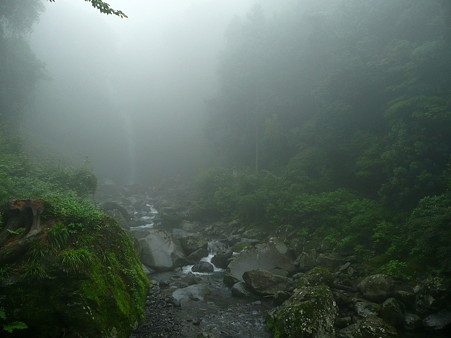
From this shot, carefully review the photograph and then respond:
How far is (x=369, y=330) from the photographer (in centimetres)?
603

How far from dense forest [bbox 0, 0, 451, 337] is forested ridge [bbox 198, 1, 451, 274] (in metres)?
0.09

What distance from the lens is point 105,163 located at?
43.5m

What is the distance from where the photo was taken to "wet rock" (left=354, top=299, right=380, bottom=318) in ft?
22.6

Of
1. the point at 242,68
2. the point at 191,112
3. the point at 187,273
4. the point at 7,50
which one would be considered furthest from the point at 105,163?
the point at 187,273

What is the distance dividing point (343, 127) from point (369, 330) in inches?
614

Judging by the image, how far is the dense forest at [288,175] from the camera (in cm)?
591

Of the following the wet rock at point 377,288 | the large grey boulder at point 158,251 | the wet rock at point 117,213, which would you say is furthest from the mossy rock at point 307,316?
the wet rock at point 117,213

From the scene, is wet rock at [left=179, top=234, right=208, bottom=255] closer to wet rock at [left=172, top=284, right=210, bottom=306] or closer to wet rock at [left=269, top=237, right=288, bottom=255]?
wet rock at [left=269, top=237, right=288, bottom=255]

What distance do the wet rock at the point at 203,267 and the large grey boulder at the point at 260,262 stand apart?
3.58 ft

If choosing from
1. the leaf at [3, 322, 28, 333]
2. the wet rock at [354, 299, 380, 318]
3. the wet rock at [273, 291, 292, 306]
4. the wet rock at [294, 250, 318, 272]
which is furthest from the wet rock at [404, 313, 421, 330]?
the leaf at [3, 322, 28, 333]

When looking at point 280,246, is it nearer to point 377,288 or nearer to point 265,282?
point 265,282

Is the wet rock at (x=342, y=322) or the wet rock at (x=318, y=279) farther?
the wet rock at (x=318, y=279)

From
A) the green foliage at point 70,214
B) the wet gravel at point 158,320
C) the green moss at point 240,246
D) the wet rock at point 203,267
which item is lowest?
the wet rock at point 203,267

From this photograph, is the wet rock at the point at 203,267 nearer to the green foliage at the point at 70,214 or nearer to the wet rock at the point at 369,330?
the green foliage at the point at 70,214
